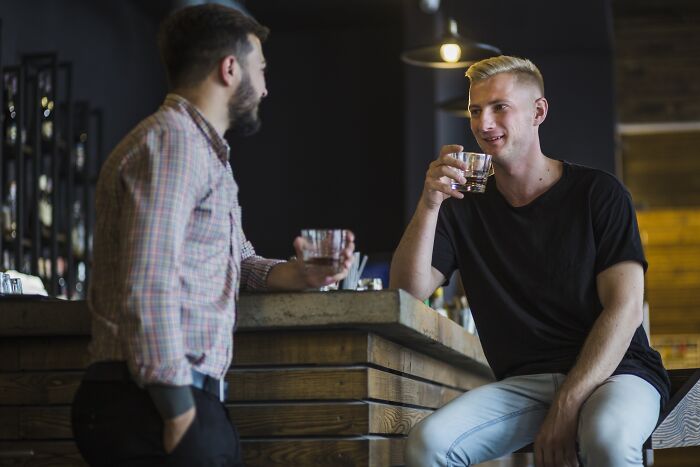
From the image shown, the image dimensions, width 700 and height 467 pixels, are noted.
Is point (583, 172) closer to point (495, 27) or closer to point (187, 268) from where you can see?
point (187, 268)

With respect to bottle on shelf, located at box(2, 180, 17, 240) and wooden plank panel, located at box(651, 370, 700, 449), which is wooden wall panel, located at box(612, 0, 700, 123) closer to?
bottle on shelf, located at box(2, 180, 17, 240)

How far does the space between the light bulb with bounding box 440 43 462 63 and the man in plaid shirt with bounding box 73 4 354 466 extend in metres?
2.94

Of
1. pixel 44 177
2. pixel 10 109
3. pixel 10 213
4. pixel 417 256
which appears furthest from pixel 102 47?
pixel 417 256

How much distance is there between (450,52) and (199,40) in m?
3.07

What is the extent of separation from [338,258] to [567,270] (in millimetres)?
751

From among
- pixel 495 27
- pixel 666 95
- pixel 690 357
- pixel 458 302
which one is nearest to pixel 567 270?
pixel 458 302

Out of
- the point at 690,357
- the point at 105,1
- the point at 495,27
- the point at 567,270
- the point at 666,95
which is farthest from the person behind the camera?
the point at 666,95

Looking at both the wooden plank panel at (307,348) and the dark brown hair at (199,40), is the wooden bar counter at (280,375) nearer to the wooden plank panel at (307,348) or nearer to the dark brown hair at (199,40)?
the wooden plank panel at (307,348)

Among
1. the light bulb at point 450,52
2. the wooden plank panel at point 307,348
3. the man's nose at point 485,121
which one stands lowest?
Result: the wooden plank panel at point 307,348

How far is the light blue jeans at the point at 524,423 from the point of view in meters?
2.39

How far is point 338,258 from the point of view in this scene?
7.39 ft

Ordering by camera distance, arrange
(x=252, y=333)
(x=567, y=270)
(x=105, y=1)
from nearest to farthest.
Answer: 1. (x=252, y=333)
2. (x=567, y=270)
3. (x=105, y=1)

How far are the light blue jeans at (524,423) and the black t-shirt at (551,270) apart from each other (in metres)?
0.08

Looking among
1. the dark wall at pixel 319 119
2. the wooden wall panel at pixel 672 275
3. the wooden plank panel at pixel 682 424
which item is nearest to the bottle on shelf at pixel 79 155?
the dark wall at pixel 319 119
